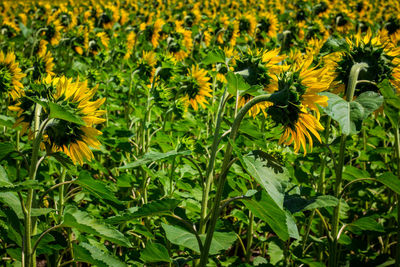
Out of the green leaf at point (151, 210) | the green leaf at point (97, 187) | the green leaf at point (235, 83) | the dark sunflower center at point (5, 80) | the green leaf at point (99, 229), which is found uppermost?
the green leaf at point (235, 83)

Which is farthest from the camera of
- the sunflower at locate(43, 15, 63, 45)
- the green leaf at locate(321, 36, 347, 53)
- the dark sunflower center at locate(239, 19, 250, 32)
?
the dark sunflower center at locate(239, 19, 250, 32)

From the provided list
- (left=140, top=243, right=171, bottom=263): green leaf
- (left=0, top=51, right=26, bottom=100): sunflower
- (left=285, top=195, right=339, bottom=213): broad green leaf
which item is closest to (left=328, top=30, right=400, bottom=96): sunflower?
(left=285, top=195, right=339, bottom=213): broad green leaf

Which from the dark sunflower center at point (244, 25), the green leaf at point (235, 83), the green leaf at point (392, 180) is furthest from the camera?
the dark sunflower center at point (244, 25)

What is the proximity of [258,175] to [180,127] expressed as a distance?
134cm

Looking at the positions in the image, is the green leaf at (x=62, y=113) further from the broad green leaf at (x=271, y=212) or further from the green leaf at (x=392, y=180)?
the green leaf at (x=392, y=180)

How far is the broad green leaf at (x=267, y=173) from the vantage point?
0.94 metres

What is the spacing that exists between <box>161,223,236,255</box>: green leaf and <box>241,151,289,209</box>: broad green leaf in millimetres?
338

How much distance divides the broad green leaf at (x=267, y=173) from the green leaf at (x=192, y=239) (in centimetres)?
34

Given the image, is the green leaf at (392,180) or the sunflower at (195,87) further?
the sunflower at (195,87)

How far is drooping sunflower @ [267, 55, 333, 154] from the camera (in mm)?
1097

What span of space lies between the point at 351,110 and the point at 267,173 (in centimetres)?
38

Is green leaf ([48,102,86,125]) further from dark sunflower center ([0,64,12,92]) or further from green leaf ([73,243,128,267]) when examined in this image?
dark sunflower center ([0,64,12,92])

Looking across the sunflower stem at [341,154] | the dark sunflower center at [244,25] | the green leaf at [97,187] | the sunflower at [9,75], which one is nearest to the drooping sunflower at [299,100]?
the sunflower stem at [341,154]

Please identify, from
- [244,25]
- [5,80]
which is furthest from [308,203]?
[244,25]
